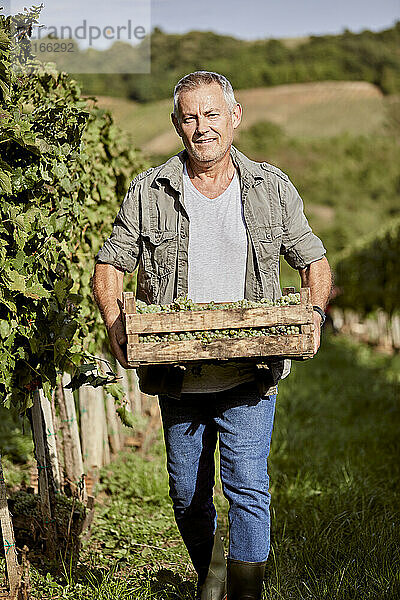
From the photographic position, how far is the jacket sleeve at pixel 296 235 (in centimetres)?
276

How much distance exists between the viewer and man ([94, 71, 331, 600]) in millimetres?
2668

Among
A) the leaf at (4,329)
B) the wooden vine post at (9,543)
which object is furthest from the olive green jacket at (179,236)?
the wooden vine post at (9,543)

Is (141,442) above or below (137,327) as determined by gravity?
below

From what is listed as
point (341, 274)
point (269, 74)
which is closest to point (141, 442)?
point (341, 274)

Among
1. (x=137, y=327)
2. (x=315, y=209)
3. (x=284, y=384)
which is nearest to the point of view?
(x=137, y=327)

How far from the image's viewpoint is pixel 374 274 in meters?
14.6

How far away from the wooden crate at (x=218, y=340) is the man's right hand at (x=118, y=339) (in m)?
0.12

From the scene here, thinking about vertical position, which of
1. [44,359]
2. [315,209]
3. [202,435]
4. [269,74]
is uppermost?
[269,74]

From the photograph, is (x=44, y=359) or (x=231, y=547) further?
(x=44, y=359)

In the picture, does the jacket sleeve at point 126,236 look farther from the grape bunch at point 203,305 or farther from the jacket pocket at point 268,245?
the jacket pocket at point 268,245

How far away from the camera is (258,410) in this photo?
2.72m

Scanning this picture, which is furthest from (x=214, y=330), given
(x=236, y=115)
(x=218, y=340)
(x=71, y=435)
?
(x=71, y=435)

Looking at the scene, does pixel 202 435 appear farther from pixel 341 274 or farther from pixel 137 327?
pixel 341 274

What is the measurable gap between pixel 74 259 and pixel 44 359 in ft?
4.00
